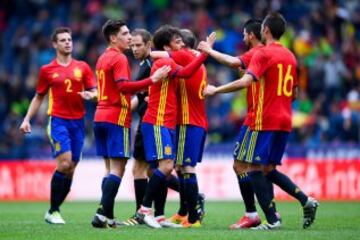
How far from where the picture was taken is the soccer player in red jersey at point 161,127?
13.3m

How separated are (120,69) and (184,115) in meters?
1.10

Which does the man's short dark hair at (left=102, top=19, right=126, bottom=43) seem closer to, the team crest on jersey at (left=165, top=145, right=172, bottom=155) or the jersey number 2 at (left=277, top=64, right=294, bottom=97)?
the team crest on jersey at (left=165, top=145, right=172, bottom=155)

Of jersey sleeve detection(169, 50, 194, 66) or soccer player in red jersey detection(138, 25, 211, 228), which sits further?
jersey sleeve detection(169, 50, 194, 66)

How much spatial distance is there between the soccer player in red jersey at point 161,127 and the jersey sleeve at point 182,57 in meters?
0.32

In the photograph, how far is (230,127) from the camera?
2553cm

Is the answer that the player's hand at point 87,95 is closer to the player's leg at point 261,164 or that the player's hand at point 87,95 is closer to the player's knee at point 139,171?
the player's knee at point 139,171

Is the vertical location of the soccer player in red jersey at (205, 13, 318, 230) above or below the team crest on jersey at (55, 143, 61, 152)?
above

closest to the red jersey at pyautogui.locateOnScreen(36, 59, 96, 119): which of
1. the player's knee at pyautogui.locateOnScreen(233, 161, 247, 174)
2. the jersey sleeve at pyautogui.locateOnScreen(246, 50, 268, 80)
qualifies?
the player's knee at pyautogui.locateOnScreen(233, 161, 247, 174)

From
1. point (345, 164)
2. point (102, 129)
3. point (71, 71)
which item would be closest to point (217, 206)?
point (345, 164)

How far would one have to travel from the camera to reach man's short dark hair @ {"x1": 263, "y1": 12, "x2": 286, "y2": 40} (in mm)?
13039

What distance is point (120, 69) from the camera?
13320 millimetres

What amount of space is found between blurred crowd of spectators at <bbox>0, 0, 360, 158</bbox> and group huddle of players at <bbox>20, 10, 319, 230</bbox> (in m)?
10.5

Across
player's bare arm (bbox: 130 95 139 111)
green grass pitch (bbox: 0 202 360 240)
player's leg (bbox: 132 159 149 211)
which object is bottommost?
green grass pitch (bbox: 0 202 360 240)

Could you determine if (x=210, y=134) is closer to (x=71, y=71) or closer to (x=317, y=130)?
(x=317, y=130)
